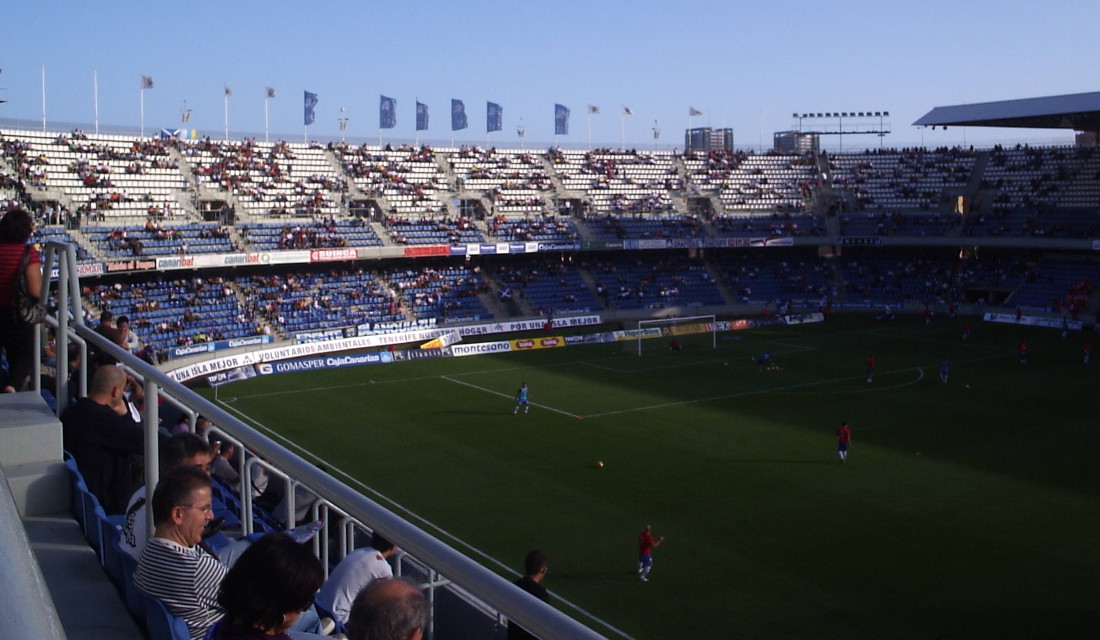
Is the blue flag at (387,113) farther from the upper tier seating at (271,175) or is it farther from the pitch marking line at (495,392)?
the pitch marking line at (495,392)

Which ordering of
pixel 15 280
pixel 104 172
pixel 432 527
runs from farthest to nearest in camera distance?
1. pixel 104 172
2. pixel 432 527
3. pixel 15 280

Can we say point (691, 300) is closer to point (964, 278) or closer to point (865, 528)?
point (964, 278)

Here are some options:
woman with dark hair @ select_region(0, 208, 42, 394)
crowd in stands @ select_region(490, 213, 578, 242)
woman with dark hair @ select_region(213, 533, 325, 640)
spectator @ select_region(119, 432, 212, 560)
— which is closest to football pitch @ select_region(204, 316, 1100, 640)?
woman with dark hair @ select_region(0, 208, 42, 394)

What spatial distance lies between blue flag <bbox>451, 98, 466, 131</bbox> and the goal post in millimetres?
27420

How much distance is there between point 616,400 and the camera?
38594 mm

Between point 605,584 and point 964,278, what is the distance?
55.7 m

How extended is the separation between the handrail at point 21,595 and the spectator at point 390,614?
1.23 meters

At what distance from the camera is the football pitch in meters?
18.6

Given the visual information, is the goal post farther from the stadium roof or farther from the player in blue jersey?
the stadium roof

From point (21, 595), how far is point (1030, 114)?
215 feet

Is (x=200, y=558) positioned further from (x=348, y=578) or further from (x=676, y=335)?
(x=676, y=335)

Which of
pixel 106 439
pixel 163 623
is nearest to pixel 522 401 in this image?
pixel 106 439

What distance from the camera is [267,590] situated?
3133 mm

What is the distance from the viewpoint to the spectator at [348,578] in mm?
4961
